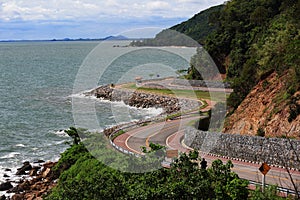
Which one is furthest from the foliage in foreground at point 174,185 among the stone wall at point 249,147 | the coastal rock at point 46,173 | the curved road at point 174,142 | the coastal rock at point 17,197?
the coastal rock at point 46,173

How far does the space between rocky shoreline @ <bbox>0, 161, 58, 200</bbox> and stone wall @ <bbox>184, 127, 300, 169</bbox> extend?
10.3 meters

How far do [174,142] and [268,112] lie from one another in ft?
22.3

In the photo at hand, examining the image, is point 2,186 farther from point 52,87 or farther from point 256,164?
point 52,87

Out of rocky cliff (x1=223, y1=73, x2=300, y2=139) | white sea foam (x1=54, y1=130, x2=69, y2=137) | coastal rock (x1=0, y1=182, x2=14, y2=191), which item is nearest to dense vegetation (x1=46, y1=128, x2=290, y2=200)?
rocky cliff (x1=223, y1=73, x2=300, y2=139)

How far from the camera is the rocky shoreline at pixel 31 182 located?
26.5m

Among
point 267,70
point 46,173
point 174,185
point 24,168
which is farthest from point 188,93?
point 174,185

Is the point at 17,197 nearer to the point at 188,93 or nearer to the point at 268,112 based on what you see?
the point at 268,112

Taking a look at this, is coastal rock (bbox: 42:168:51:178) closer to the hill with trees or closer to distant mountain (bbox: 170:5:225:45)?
the hill with trees

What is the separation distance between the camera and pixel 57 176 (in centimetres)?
2973

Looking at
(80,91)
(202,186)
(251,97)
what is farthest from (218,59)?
(202,186)

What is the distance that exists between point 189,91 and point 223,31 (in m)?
13.8

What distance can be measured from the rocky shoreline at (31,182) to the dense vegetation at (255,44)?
16.6 m

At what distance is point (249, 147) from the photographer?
2242 cm

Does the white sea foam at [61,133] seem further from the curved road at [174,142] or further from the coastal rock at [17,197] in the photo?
the coastal rock at [17,197]
